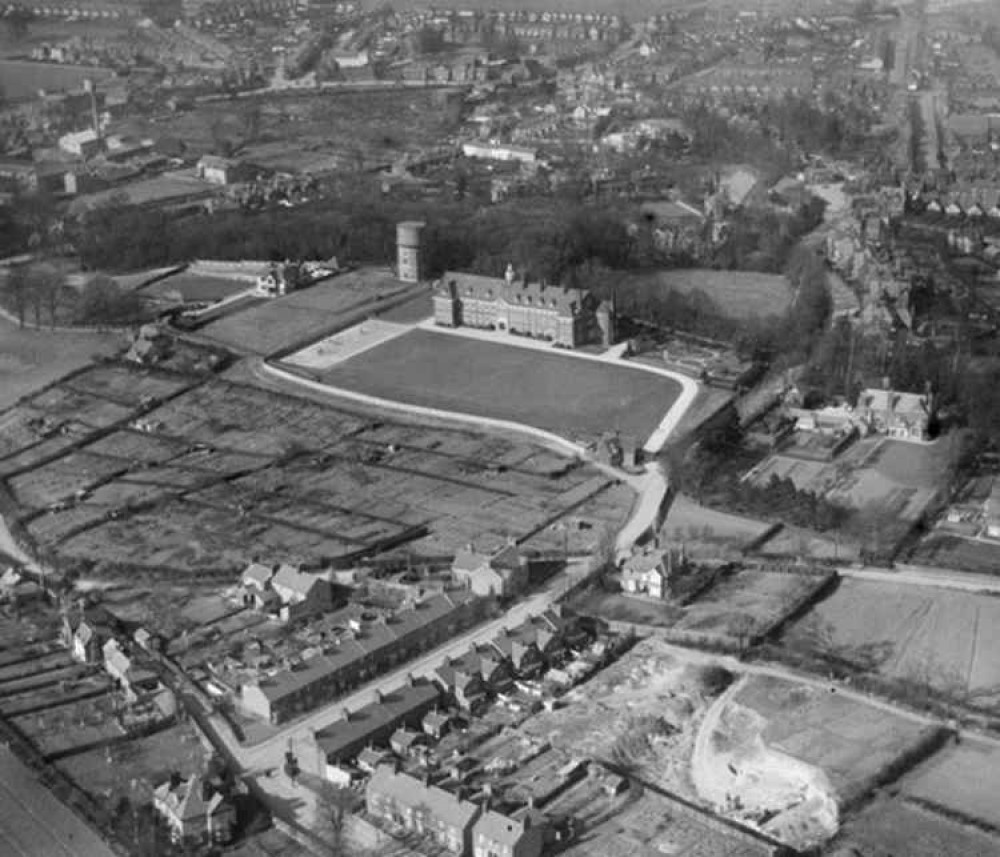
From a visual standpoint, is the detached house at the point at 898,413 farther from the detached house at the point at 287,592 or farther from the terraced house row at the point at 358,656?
the detached house at the point at 287,592

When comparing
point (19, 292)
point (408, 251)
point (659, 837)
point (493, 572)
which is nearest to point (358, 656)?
point (493, 572)

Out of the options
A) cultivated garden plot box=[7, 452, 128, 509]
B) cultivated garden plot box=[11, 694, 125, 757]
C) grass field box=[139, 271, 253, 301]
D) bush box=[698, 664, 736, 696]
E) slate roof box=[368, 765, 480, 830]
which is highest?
slate roof box=[368, 765, 480, 830]

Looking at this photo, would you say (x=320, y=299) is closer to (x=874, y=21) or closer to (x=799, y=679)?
(x=799, y=679)

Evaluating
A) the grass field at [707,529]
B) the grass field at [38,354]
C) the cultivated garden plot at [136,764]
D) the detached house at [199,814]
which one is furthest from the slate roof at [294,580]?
the grass field at [38,354]

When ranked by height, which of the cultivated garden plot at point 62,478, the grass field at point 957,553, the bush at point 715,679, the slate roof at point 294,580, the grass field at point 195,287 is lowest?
the cultivated garden plot at point 62,478

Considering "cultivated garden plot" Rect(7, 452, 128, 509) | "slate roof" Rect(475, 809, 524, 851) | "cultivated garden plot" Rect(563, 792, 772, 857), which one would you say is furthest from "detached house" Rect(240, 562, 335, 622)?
"cultivated garden plot" Rect(563, 792, 772, 857)

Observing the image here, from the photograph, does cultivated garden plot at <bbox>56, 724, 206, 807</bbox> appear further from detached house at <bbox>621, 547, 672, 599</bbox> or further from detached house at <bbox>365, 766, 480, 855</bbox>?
detached house at <bbox>621, 547, 672, 599</bbox>

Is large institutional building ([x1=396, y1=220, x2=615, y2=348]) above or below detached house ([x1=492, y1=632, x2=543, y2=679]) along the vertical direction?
above
